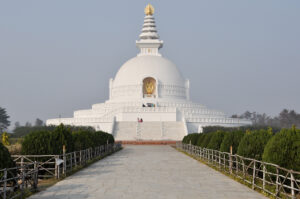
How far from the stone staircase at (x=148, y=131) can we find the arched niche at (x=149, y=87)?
1429 centimetres

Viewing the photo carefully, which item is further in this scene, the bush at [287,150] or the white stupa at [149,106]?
the white stupa at [149,106]

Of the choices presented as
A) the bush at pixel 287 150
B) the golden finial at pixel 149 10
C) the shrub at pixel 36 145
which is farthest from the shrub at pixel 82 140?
the golden finial at pixel 149 10

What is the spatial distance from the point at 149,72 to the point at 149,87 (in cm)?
244

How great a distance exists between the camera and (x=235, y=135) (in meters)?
18.1

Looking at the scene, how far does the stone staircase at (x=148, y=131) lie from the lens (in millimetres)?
48062

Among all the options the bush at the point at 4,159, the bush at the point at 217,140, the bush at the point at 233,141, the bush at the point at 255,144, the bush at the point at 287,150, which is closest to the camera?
the bush at the point at 4,159

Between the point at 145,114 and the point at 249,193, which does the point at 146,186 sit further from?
the point at 145,114

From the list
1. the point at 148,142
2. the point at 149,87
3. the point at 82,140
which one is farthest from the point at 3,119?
the point at 82,140

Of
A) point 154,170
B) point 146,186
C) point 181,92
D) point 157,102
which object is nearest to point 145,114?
point 157,102

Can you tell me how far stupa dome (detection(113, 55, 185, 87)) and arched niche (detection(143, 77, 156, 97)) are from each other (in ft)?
2.89

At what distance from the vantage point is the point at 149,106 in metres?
60.3

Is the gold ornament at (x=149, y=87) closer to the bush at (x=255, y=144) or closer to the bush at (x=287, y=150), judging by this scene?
the bush at (x=255, y=144)

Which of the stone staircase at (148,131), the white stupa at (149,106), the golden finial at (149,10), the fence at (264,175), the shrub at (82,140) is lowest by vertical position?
the fence at (264,175)

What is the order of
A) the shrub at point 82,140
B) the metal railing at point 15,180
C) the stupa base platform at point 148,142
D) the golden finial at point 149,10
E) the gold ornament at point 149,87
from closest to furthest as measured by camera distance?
the metal railing at point 15,180
the shrub at point 82,140
the stupa base platform at point 148,142
the gold ornament at point 149,87
the golden finial at point 149,10
